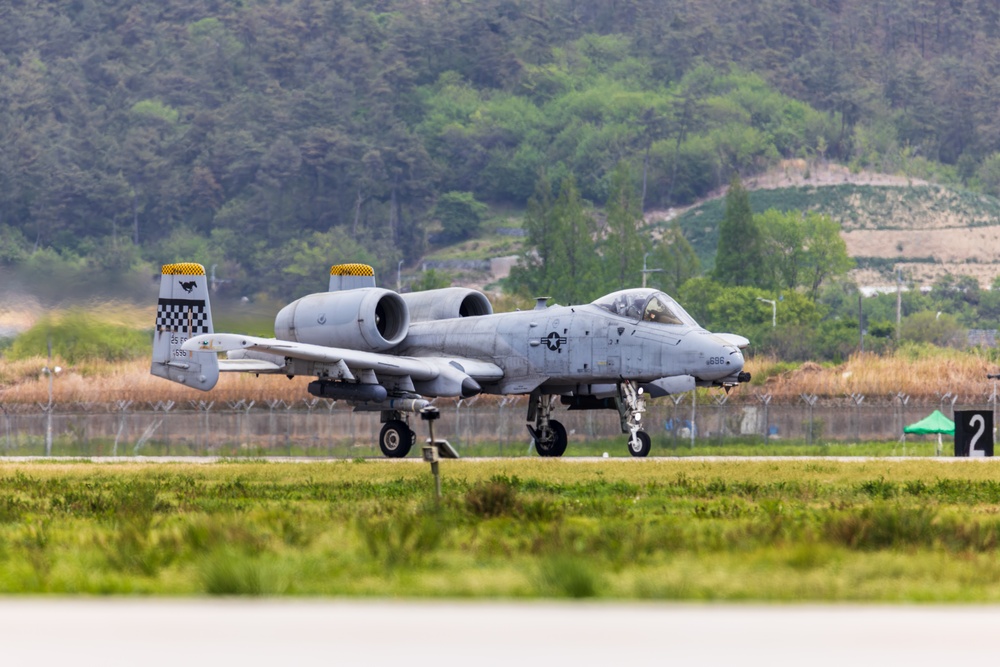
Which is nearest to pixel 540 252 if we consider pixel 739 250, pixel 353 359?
pixel 739 250

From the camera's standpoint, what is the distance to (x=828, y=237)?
14638cm

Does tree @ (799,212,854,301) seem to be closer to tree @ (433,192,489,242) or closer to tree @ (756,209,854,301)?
tree @ (756,209,854,301)

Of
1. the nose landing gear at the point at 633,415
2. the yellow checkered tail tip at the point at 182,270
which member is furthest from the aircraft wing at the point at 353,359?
the yellow checkered tail tip at the point at 182,270

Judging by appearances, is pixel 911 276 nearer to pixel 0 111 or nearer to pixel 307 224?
pixel 307 224

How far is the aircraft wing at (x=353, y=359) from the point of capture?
29.2 meters

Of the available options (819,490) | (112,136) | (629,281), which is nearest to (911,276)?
(629,281)

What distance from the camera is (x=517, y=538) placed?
40.8 feet

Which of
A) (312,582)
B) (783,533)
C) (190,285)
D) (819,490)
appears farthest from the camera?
(190,285)

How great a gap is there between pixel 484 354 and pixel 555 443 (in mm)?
2271

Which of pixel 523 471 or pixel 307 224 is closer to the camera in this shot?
pixel 523 471

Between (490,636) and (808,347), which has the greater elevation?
(808,347)

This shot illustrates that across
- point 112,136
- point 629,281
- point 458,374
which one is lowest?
point 458,374

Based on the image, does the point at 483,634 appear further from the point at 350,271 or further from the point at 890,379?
the point at 890,379

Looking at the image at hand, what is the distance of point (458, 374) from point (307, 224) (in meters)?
152
